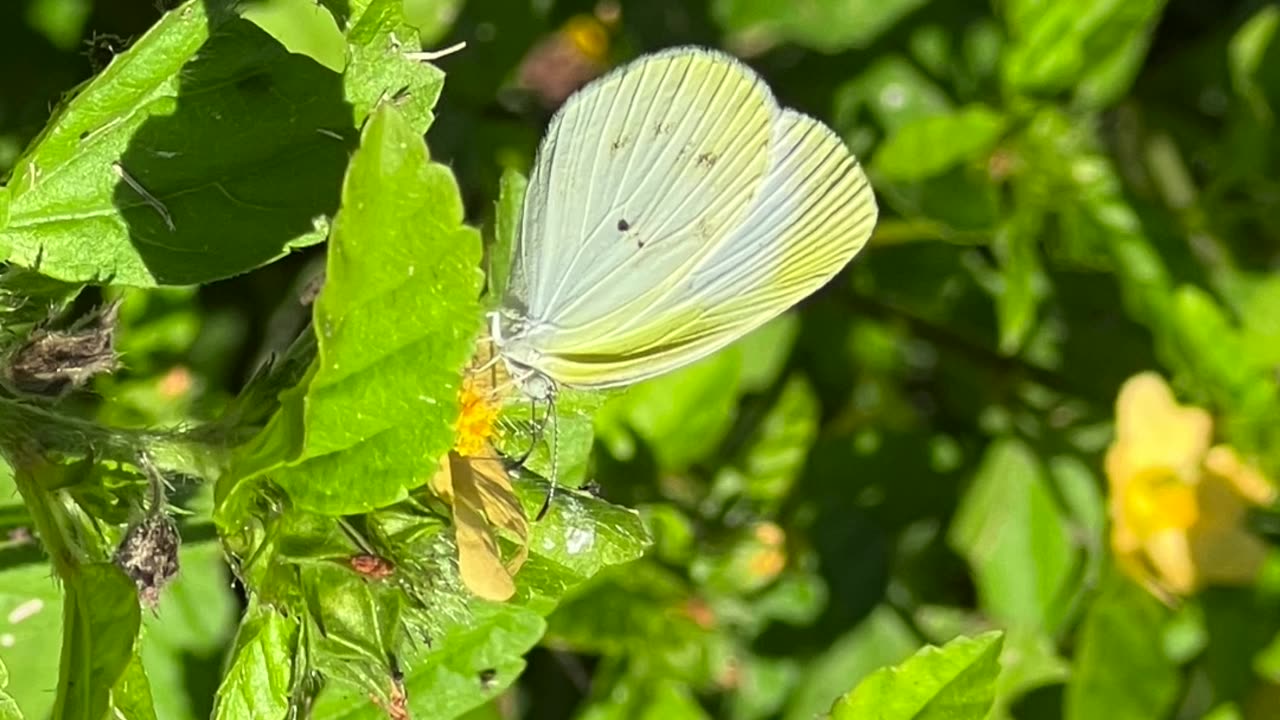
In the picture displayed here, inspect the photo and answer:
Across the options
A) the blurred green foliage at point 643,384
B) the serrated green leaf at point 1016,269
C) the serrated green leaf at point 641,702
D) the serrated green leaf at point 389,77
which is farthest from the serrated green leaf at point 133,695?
the serrated green leaf at point 1016,269

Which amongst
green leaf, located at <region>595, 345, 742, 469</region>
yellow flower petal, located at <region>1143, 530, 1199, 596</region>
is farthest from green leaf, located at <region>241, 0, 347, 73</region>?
yellow flower petal, located at <region>1143, 530, 1199, 596</region>

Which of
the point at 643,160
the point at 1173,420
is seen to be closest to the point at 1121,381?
the point at 1173,420

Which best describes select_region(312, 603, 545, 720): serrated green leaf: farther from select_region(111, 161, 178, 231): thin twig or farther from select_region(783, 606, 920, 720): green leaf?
select_region(783, 606, 920, 720): green leaf

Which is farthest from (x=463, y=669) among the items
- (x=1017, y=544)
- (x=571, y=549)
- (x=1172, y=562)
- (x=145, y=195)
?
(x=1172, y=562)

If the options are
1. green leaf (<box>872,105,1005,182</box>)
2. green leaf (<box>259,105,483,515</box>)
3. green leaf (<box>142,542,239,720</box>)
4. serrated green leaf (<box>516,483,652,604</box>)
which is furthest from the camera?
green leaf (<box>872,105,1005,182</box>)

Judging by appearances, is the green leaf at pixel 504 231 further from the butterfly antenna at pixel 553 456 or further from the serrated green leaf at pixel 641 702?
the serrated green leaf at pixel 641 702

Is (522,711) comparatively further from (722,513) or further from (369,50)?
(369,50)
